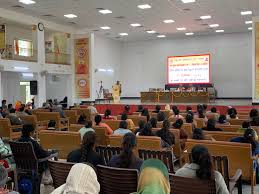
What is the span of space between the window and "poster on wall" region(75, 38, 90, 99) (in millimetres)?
2547

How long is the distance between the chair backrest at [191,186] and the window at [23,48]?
607 inches

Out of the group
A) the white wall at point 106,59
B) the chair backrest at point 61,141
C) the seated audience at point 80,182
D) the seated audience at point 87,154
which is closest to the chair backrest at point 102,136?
the chair backrest at point 61,141

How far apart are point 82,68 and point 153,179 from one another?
1653 cm

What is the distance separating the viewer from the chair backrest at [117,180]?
9.91 ft

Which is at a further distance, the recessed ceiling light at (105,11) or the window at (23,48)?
the window at (23,48)

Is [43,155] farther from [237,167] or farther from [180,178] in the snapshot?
[237,167]

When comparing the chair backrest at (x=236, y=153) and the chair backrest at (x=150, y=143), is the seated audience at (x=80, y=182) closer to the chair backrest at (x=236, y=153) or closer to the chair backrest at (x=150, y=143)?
the chair backrest at (x=236, y=153)

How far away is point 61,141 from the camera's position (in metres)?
6.06

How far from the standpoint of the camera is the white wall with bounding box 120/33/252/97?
21.7 metres

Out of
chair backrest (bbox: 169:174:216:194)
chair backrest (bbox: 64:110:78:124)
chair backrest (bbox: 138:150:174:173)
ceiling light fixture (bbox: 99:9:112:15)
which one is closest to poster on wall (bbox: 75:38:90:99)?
ceiling light fixture (bbox: 99:9:112:15)

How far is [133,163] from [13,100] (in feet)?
59.2

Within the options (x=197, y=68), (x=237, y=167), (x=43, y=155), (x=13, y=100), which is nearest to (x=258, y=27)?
(x=197, y=68)

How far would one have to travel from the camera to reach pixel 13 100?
19.9 meters

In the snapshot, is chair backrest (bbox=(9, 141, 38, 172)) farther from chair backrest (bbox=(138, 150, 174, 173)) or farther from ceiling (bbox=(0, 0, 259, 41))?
ceiling (bbox=(0, 0, 259, 41))
